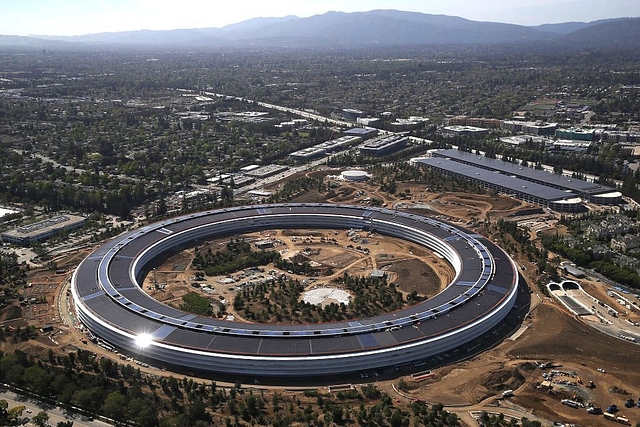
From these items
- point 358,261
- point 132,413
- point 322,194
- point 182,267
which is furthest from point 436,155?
point 132,413

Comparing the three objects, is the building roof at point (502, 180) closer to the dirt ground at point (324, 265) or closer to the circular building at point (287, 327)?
the circular building at point (287, 327)

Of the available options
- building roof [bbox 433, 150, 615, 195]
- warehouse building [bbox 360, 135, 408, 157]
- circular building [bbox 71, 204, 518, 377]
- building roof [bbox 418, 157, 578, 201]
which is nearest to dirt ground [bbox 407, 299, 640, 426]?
circular building [bbox 71, 204, 518, 377]

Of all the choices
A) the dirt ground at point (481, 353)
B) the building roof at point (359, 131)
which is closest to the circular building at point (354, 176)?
the dirt ground at point (481, 353)

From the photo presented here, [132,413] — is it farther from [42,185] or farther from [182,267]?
[42,185]

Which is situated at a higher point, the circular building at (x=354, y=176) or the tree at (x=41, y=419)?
the circular building at (x=354, y=176)

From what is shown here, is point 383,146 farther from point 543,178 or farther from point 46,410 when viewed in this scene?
point 46,410

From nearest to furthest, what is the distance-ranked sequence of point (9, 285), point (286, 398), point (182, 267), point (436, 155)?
point (286, 398)
point (9, 285)
point (182, 267)
point (436, 155)
